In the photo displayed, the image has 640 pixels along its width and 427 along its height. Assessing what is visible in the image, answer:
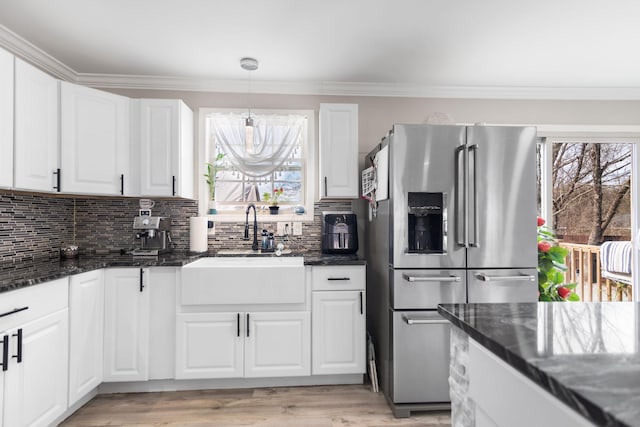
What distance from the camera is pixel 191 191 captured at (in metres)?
3.07

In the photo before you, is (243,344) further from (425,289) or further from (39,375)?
(425,289)

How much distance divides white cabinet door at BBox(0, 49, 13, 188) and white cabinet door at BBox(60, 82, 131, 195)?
40 centimetres

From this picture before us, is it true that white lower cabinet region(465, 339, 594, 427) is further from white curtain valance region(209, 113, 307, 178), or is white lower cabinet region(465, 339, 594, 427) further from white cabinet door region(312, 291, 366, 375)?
white curtain valance region(209, 113, 307, 178)

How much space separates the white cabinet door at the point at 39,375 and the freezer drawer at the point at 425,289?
6.56 feet

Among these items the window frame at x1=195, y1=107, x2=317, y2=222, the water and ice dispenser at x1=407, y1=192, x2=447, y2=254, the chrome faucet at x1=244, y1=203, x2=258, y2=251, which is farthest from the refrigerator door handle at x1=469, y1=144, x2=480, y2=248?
the chrome faucet at x1=244, y1=203, x2=258, y2=251

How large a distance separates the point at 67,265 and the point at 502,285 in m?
2.84

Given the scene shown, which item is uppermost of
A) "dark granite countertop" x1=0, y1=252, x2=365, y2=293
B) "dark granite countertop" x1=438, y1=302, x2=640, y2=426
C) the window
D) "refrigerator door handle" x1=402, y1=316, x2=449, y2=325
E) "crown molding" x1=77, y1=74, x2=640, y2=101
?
"crown molding" x1=77, y1=74, x2=640, y2=101

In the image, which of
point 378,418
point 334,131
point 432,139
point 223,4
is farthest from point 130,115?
point 378,418

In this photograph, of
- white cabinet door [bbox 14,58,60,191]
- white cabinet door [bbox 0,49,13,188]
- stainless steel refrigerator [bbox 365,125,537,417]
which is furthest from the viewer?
stainless steel refrigerator [bbox 365,125,537,417]

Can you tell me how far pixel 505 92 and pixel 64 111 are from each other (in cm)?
366

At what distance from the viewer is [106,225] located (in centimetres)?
304

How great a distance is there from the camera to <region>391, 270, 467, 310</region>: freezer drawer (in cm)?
224

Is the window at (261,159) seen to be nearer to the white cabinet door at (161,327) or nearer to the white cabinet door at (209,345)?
the white cabinet door at (161,327)

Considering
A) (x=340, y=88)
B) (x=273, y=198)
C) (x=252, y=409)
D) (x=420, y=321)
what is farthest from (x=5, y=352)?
(x=340, y=88)
